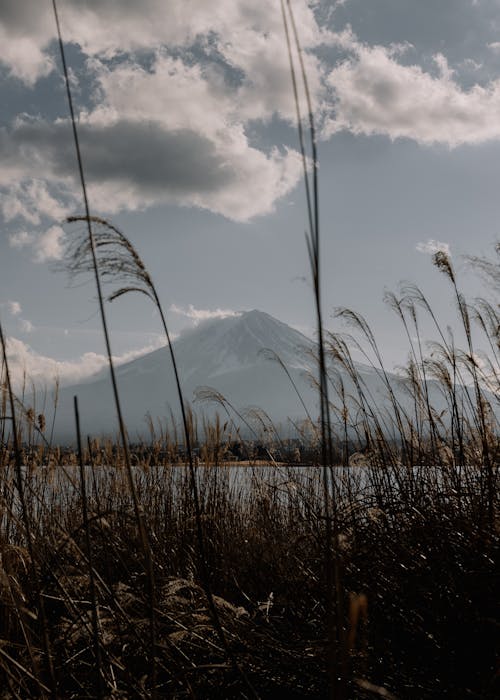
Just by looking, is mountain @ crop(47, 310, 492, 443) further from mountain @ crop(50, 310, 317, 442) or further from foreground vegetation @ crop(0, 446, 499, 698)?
foreground vegetation @ crop(0, 446, 499, 698)

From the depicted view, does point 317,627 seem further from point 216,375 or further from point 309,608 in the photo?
point 216,375

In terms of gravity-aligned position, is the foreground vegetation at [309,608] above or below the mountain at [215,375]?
below

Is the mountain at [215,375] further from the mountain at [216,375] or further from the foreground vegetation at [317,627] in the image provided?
the foreground vegetation at [317,627]

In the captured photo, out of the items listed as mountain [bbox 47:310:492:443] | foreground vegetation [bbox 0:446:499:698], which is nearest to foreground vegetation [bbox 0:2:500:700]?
foreground vegetation [bbox 0:446:499:698]

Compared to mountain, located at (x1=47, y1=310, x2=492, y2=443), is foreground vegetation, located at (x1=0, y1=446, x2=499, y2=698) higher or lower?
lower

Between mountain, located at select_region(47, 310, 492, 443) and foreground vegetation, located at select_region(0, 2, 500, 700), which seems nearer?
foreground vegetation, located at select_region(0, 2, 500, 700)

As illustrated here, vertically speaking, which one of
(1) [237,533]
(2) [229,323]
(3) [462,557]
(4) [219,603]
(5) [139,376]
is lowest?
(1) [237,533]

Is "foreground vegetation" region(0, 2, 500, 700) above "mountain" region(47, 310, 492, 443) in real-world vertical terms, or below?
below

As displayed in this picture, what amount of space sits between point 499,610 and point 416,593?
0.23 meters

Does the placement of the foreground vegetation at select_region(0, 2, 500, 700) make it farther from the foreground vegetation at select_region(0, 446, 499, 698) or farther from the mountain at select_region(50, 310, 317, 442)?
the mountain at select_region(50, 310, 317, 442)

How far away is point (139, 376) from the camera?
172m

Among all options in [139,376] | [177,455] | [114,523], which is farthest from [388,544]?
[139,376]

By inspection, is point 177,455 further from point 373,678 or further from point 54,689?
point 54,689

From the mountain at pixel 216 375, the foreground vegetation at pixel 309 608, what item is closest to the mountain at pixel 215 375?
the mountain at pixel 216 375
